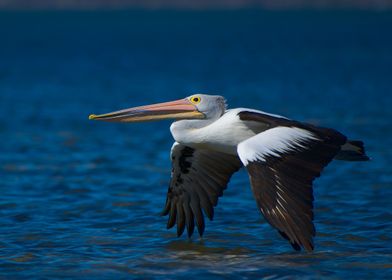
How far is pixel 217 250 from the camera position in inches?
359

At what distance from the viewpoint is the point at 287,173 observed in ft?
26.6

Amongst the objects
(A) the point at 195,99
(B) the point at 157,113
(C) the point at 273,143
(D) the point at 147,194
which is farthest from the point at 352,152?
(D) the point at 147,194

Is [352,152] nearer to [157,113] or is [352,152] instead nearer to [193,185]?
[193,185]

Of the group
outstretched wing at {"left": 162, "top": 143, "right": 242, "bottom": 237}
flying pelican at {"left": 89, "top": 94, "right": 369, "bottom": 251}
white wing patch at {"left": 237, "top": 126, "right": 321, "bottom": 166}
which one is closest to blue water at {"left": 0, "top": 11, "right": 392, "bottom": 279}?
outstretched wing at {"left": 162, "top": 143, "right": 242, "bottom": 237}

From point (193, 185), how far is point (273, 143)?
160 cm

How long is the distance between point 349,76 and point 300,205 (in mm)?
26538

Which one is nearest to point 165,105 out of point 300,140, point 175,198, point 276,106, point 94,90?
point 175,198

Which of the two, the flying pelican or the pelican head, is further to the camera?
the pelican head

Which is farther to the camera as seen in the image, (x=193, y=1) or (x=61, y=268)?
(x=193, y=1)

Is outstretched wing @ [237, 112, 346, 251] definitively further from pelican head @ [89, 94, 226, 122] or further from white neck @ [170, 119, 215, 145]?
pelican head @ [89, 94, 226, 122]

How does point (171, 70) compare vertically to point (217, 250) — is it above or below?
above

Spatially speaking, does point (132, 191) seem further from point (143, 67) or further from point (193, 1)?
point (193, 1)

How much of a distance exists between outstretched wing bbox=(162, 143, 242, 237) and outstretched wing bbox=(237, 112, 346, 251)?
4.13 ft

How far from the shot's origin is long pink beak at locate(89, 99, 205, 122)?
365 inches
